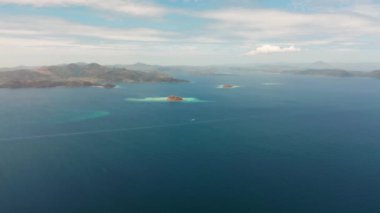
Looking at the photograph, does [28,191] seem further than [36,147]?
No

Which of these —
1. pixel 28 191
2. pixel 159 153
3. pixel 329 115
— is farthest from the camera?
pixel 329 115

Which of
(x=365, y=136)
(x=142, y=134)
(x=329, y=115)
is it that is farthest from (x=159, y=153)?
(x=329, y=115)

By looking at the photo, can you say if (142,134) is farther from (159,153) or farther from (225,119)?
(225,119)

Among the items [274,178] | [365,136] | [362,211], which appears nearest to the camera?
[362,211]

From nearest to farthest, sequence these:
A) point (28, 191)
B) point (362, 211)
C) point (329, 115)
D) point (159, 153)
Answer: point (362, 211) < point (28, 191) < point (159, 153) < point (329, 115)

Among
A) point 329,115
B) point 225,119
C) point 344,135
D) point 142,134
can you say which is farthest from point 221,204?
point 329,115

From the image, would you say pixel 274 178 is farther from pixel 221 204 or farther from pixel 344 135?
pixel 344 135
